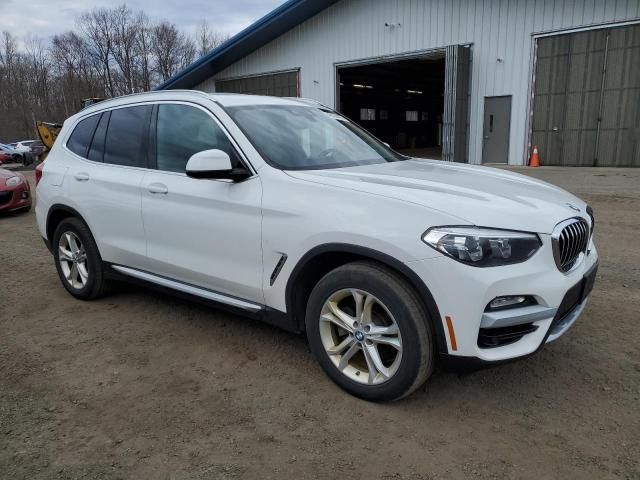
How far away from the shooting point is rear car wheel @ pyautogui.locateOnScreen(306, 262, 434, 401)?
2646mm

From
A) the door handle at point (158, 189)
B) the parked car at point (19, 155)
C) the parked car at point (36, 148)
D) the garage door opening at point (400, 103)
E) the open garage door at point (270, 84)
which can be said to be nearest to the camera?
the door handle at point (158, 189)

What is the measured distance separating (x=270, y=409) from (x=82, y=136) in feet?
10.7

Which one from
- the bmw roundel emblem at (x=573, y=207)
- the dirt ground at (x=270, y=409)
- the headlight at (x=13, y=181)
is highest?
the bmw roundel emblem at (x=573, y=207)

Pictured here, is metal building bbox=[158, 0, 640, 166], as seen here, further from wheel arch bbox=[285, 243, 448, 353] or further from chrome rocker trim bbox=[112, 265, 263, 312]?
wheel arch bbox=[285, 243, 448, 353]

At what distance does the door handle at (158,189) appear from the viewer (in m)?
3.72

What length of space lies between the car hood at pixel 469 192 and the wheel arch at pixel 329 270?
341mm

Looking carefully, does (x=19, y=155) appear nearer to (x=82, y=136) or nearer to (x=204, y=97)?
(x=82, y=136)

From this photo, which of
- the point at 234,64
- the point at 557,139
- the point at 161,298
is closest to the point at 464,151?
the point at 557,139

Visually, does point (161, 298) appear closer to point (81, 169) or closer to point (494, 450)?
point (81, 169)

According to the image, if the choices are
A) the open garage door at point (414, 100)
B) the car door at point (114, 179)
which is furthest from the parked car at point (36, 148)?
the car door at point (114, 179)

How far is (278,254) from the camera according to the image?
122 inches

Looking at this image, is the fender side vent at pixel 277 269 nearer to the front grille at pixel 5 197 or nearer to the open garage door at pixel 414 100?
the front grille at pixel 5 197

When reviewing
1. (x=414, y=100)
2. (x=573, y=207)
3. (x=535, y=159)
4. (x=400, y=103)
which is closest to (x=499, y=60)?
(x=535, y=159)

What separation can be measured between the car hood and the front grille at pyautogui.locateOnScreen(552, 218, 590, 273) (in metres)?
0.05
